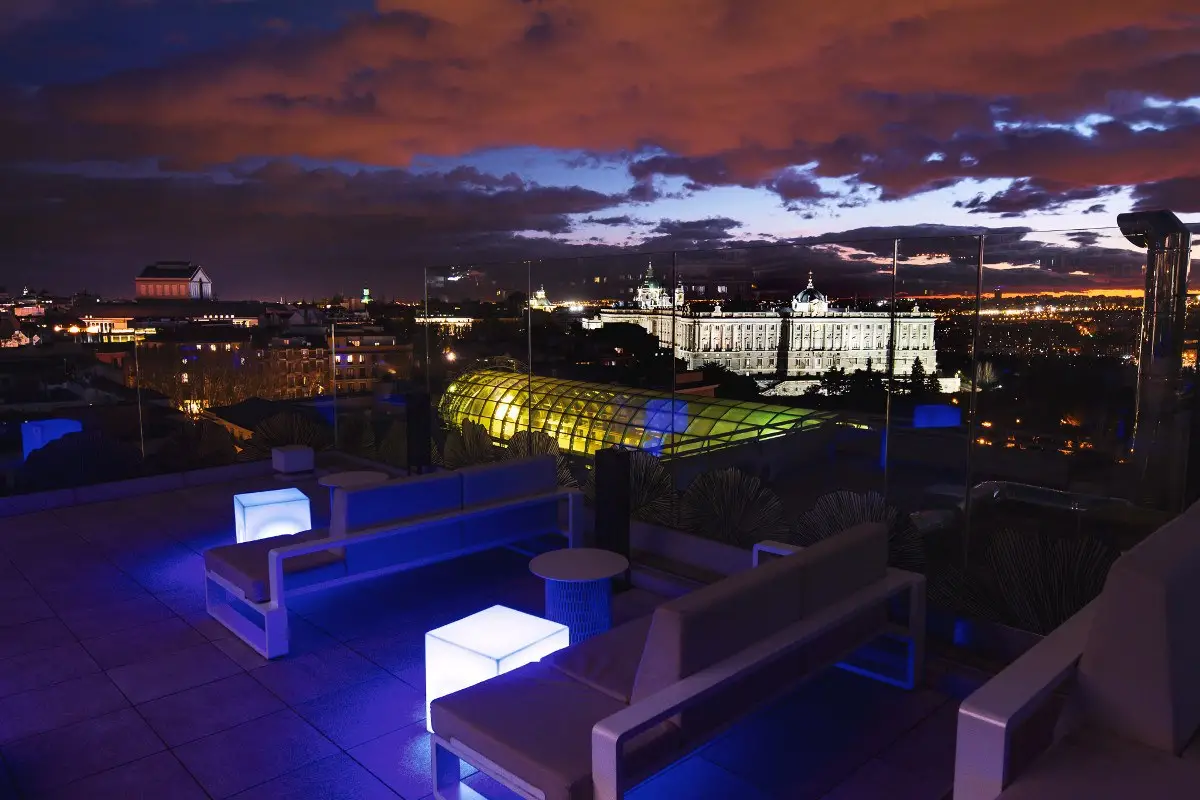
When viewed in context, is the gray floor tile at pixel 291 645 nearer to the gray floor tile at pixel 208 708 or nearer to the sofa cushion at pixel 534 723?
the gray floor tile at pixel 208 708

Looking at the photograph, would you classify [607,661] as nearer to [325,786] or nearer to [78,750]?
[325,786]

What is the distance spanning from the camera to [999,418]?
21.0 ft

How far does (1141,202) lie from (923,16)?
7870 millimetres

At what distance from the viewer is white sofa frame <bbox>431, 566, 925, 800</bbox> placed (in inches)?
88.5

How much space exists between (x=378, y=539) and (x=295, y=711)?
3.88 feet

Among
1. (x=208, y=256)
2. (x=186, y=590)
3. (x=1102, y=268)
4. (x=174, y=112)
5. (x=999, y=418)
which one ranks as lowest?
(x=186, y=590)

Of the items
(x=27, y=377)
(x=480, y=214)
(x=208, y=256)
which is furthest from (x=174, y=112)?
(x=208, y=256)

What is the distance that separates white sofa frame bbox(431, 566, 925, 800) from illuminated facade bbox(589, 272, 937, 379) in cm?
333

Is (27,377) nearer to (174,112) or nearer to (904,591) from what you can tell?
(174,112)

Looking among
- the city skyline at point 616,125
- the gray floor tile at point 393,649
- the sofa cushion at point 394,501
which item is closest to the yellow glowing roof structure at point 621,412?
the city skyline at point 616,125

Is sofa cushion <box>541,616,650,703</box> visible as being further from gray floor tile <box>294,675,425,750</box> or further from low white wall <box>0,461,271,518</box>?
low white wall <box>0,461,271,518</box>

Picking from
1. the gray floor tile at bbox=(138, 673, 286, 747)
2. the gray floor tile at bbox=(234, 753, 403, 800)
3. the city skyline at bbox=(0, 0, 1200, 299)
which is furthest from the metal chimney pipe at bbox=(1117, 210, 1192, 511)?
the gray floor tile at bbox=(138, 673, 286, 747)

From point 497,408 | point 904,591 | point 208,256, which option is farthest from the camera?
point 208,256

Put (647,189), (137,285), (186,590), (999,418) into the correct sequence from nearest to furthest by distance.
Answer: (186,590), (999,418), (647,189), (137,285)
